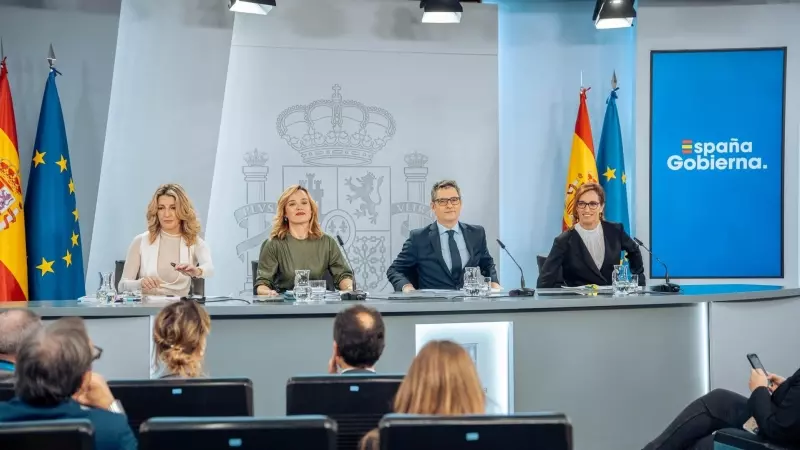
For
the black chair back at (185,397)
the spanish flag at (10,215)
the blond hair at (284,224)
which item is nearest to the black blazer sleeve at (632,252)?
the blond hair at (284,224)

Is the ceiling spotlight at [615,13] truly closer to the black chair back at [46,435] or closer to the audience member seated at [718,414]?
the audience member seated at [718,414]

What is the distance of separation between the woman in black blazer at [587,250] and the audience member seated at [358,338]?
2.52 meters

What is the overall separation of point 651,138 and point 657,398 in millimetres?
3077

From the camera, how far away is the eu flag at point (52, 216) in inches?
228

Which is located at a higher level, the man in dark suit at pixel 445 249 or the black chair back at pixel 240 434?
the man in dark suit at pixel 445 249

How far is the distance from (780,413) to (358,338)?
1.57 metres

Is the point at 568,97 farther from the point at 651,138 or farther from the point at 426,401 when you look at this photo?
the point at 426,401

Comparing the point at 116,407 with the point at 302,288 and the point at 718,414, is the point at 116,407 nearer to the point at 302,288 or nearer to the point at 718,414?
the point at 302,288

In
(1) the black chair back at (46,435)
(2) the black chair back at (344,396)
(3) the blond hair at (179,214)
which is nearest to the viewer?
(1) the black chair back at (46,435)

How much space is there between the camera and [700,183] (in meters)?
7.05

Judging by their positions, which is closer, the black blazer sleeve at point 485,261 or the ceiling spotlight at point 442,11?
the black blazer sleeve at point 485,261

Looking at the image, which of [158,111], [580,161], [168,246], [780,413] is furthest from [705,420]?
[158,111]

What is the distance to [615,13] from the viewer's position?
626 cm

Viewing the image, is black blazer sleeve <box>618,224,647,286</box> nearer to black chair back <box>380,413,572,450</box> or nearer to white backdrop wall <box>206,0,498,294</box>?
white backdrop wall <box>206,0,498,294</box>
